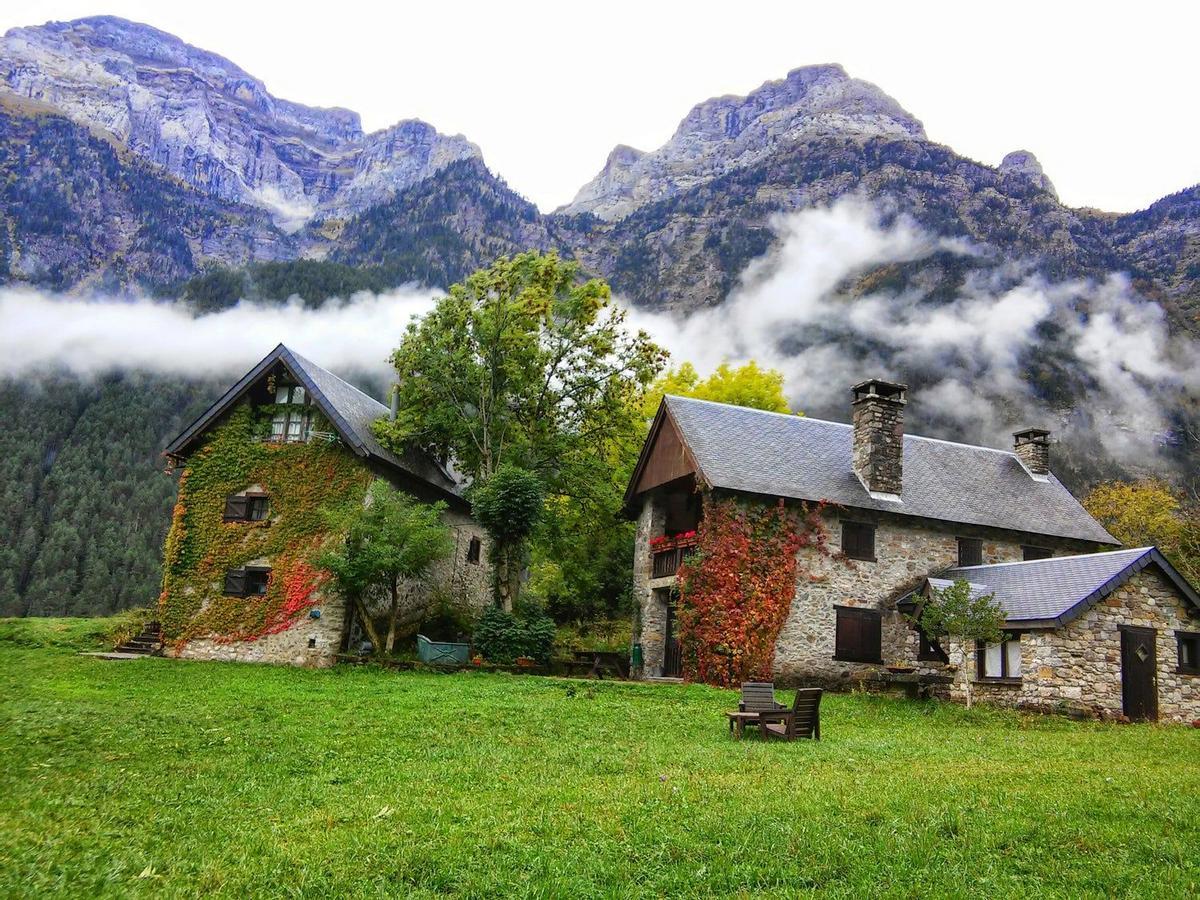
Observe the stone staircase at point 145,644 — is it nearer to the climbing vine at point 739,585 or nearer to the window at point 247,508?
the window at point 247,508

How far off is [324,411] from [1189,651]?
79.7 ft

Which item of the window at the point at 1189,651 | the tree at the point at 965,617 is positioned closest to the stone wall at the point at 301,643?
the tree at the point at 965,617

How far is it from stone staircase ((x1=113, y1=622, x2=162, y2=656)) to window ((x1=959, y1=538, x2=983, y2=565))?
24.4m

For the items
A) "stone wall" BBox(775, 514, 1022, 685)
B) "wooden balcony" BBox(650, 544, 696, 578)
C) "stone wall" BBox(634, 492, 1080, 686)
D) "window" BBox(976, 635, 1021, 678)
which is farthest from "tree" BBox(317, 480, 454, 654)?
"window" BBox(976, 635, 1021, 678)

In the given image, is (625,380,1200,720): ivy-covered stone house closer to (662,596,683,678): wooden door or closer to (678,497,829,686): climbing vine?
(662,596,683,678): wooden door

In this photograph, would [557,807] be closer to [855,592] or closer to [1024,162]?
[855,592]

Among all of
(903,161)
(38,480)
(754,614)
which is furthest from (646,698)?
(903,161)

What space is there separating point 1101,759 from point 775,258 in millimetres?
106741

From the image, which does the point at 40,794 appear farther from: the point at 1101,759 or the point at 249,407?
the point at 249,407

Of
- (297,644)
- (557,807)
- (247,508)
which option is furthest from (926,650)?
A: (247,508)

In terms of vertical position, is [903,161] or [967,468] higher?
[903,161]

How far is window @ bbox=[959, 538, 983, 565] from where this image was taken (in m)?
26.2

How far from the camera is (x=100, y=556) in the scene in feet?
251

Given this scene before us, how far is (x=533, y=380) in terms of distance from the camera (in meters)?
31.5
